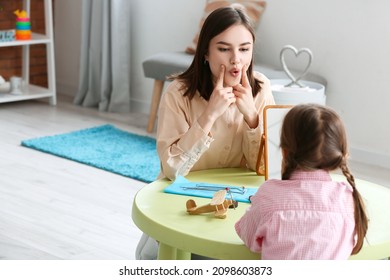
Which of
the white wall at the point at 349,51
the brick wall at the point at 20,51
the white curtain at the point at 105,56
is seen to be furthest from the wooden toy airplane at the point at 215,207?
the brick wall at the point at 20,51

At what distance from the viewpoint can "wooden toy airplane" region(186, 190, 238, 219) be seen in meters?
1.74

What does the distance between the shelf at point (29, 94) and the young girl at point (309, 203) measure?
3.70m

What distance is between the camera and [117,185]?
11.8 ft

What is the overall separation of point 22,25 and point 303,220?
3940mm

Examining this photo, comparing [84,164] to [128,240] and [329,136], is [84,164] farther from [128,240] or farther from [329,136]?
[329,136]

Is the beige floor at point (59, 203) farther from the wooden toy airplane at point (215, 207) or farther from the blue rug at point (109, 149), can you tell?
the wooden toy airplane at point (215, 207)

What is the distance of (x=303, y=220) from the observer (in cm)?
152

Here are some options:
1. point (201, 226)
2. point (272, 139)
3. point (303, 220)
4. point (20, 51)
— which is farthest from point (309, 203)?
point (20, 51)

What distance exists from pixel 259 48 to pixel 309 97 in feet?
2.79

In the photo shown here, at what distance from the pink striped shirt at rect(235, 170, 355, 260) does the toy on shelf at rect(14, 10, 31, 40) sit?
151 inches

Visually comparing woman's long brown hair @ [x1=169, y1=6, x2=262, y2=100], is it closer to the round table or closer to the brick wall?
the round table

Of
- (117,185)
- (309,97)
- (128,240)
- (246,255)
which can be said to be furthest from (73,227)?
(246,255)

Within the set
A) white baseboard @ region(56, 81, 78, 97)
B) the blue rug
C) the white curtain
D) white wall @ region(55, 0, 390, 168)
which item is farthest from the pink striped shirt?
white baseboard @ region(56, 81, 78, 97)

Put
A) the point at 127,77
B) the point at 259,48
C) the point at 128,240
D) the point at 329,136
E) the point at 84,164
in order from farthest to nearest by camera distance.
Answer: the point at 127,77, the point at 259,48, the point at 84,164, the point at 128,240, the point at 329,136
